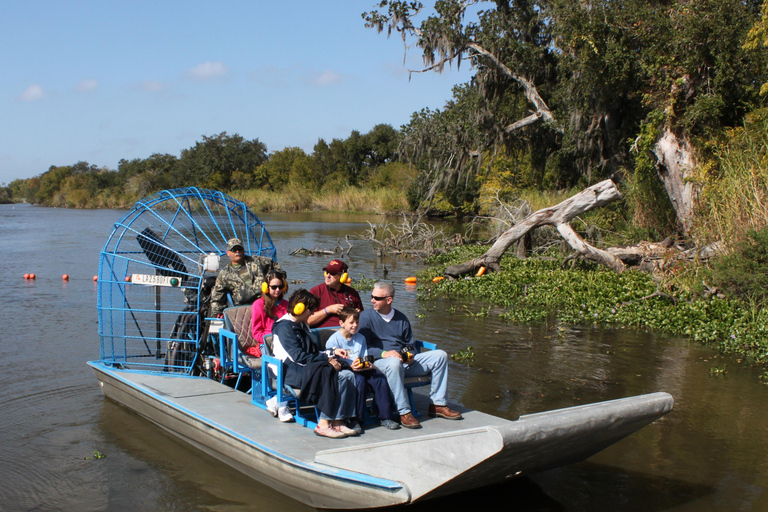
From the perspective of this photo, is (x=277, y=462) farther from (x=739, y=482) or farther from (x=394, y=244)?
(x=394, y=244)

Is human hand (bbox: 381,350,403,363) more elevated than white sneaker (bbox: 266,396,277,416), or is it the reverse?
human hand (bbox: 381,350,403,363)

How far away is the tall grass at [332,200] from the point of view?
5391cm

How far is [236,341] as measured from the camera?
689 cm

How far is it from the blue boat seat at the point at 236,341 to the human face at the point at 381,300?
150cm

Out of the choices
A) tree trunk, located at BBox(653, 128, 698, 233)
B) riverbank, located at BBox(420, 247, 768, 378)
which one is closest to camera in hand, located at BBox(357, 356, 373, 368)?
riverbank, located at BBox(420, 247, 768, 378)

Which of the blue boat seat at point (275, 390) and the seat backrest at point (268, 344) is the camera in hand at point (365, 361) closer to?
the blue boat seat at point (275, 390)

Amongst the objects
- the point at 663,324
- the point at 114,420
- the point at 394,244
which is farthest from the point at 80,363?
the point at 394,244

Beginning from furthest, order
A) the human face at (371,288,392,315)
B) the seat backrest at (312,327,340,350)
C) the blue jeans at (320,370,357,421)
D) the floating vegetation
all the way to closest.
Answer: the floating vegetation, the seat backrest at (312,327,340,350), the human face at (371,288,392,315), the blue jeans at (320,370,357,421)

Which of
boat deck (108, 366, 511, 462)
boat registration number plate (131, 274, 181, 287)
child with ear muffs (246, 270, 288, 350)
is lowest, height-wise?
boat deck (108, 366, 511, 462)

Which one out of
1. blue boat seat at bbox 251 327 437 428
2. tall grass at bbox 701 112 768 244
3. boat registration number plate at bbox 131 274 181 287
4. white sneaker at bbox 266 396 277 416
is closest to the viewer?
blue boat seat at bbox 251 327 437 428

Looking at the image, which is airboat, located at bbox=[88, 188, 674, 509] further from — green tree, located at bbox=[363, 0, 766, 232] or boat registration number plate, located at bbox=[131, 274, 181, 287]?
green tree, located at bbox=[363, 0, 766, 232]

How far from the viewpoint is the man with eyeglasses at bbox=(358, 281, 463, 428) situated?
5.78 meters

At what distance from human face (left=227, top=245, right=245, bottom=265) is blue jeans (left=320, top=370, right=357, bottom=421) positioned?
2813 millimetres

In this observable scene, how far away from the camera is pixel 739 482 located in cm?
590
